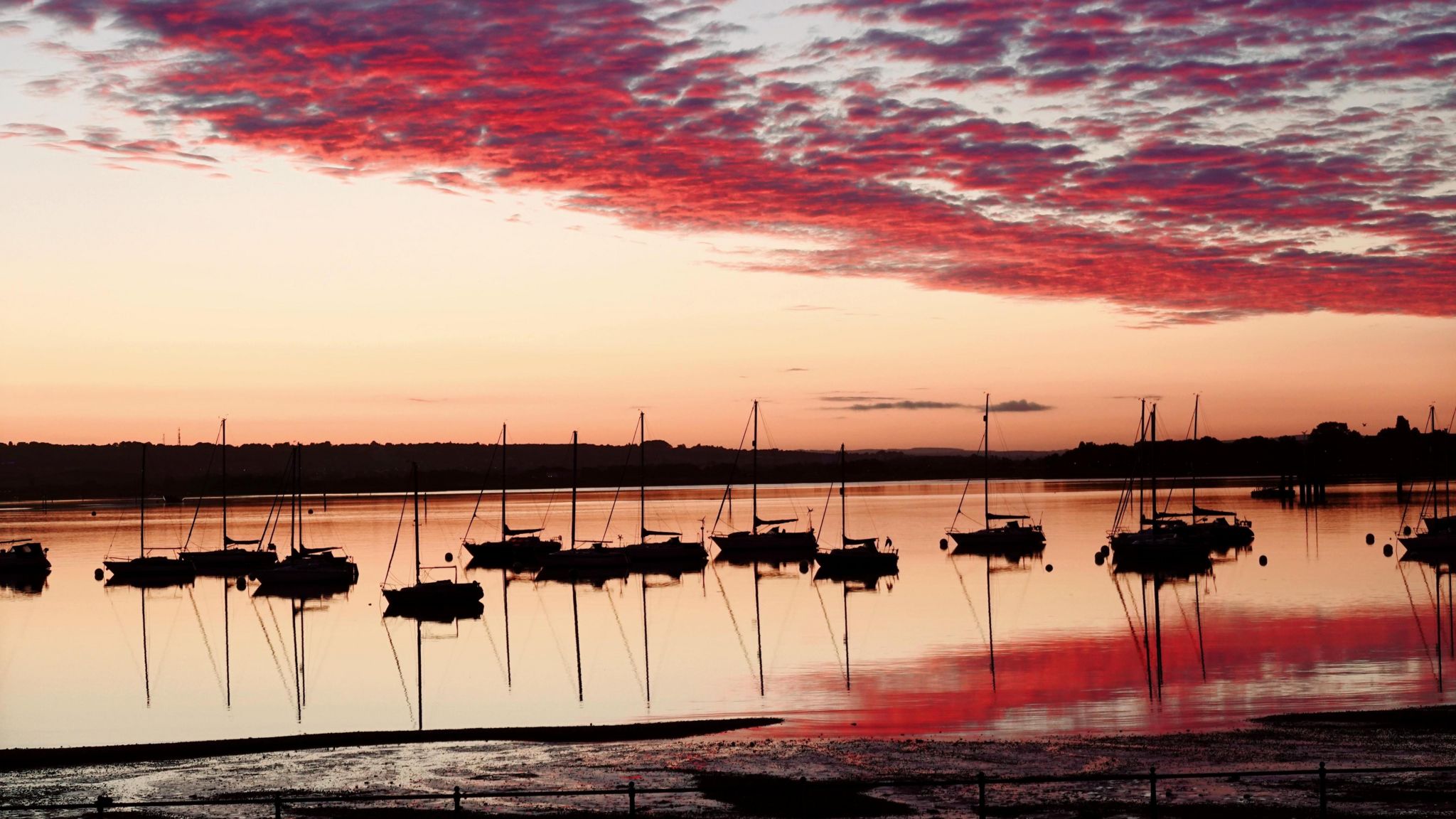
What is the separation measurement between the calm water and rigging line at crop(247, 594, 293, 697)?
29 cm

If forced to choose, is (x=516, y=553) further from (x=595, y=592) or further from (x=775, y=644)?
(x=775, y=644)

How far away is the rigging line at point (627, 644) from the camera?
5725cm

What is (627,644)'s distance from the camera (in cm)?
6981

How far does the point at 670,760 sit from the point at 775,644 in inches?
1249

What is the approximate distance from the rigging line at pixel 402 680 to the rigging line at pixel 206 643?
23.9ft

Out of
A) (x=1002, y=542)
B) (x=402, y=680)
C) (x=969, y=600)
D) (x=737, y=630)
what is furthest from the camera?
(x=1002, y=542)

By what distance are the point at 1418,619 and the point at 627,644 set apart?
40.7 metres

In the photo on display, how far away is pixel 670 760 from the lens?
3722 centimetres

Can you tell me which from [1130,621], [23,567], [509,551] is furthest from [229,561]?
[1130,621]

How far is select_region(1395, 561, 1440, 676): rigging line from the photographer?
186 feet

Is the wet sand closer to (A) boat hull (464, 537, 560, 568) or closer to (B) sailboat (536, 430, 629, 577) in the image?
(B) sailboat (536, 430, 629, 577)

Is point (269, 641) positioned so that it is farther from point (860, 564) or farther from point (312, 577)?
point (860, 564)

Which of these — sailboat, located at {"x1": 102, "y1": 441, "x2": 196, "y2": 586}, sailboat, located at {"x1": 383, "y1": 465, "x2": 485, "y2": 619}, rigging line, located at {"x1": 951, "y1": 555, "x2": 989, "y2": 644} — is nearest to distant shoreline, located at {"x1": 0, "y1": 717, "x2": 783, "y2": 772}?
rigging line, located at {"x1": 951, "y1": 555, "x2": 989, "y2": 644}

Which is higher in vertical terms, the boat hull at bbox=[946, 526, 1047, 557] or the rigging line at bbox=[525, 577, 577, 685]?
the boat hull at bbox=[946, 526, 1047, 557]
